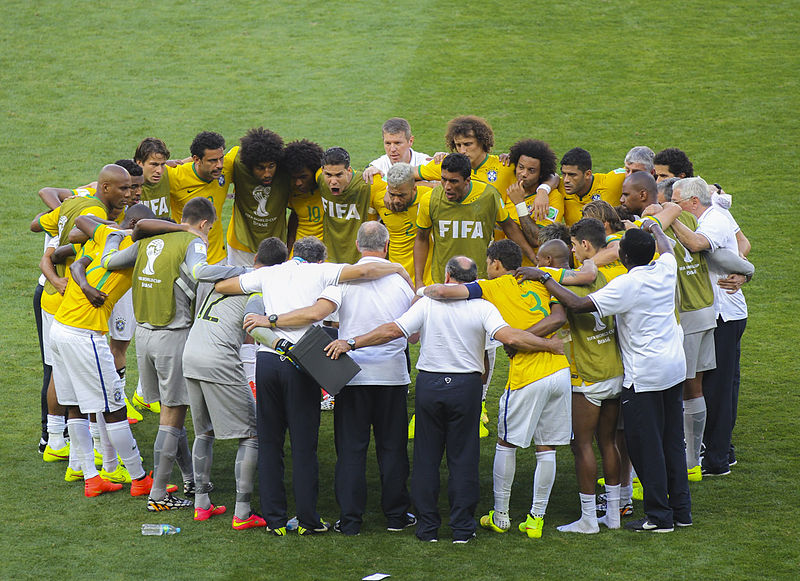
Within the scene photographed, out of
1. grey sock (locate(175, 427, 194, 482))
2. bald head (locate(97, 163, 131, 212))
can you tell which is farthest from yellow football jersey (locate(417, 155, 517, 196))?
grey sock (locate(175, 427, 194, 482))

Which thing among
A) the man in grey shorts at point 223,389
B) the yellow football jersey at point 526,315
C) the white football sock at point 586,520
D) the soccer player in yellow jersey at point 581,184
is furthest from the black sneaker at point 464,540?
the soccer player in yellow jersey at point 581,184

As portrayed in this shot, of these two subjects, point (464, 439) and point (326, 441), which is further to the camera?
point (326, 441)

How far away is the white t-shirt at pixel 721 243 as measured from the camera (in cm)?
707

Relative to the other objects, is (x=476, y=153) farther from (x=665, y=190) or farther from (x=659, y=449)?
(x=659, y=449)

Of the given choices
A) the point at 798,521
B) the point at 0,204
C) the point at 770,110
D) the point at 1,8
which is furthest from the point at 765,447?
the point at 1,8

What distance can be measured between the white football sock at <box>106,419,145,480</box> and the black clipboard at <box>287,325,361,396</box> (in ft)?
5.41

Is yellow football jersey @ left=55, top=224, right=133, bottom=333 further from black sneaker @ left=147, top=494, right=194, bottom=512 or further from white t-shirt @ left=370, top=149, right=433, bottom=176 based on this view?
white t-shirt @ left=370, top=149, right=433, bottom=176

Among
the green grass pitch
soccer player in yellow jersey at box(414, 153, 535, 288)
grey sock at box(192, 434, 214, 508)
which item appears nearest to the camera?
the green grass pitch

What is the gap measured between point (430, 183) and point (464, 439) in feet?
9.59

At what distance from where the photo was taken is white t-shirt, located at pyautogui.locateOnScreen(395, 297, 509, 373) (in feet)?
20.0

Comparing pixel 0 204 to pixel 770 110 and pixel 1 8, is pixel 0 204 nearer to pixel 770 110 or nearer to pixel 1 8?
pixel 1 8

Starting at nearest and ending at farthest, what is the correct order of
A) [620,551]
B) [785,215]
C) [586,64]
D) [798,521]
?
[620,551] < [798,521] < [785,215] < [586,64]

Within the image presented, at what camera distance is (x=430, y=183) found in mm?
8359

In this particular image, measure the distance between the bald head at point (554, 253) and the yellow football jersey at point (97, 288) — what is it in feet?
9.77
